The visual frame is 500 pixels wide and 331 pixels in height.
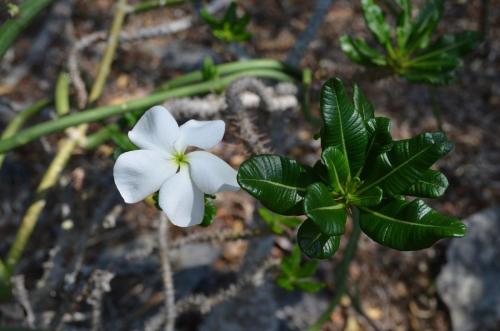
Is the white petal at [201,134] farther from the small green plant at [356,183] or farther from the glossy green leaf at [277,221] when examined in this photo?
the glossy green leaf at [277,221]

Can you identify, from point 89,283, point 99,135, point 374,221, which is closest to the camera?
point 374,221

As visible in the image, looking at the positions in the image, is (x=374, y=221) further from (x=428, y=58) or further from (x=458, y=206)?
(x=458, y=206)

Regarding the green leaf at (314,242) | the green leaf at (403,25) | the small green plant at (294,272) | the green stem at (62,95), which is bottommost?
the small green plant at (294,272)

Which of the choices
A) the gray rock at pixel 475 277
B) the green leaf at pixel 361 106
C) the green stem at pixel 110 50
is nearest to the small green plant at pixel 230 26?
the green stem at pixel 110 50

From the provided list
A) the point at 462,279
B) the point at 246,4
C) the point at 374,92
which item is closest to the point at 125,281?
the point at 462,279

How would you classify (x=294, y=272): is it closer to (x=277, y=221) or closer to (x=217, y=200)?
(x=277, y=221)

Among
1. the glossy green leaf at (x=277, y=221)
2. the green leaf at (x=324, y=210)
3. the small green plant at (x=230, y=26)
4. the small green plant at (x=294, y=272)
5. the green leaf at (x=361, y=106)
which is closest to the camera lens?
the green leaf at (x=324, y=210)

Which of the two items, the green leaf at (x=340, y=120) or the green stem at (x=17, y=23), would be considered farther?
the green stem at (x=17, y=23)
